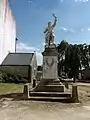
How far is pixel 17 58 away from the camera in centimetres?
4859

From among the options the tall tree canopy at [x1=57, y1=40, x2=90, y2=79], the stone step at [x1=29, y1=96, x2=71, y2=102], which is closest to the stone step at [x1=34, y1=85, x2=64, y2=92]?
the stone step at [x1=29, y1=96, x2=71, y2=102]

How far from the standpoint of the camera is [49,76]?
58.2 ft

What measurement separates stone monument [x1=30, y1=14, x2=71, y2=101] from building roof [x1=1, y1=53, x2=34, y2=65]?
27.3m

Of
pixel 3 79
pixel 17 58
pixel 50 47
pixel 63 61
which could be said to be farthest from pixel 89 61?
pixel 50 47

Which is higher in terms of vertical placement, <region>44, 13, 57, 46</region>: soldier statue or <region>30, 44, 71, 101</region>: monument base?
<region>44, 13, 57, 46</region>: soldier statue

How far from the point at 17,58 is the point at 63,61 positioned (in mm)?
16460

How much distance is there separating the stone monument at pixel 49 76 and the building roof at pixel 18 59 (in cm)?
2734

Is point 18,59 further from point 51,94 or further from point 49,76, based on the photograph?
point 51,94

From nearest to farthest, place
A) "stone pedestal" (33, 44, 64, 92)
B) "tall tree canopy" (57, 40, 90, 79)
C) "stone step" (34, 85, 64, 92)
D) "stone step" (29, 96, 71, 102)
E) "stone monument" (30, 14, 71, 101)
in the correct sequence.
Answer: "stone step" (29, 96, 71, 102), "stone monument" (30, 14, 71, 101), "stone step" (34, 85, 64, 92), "stone pedestal" (33, 44, 64, 92), "tall tree canopy" (57, 40, 90, 79)

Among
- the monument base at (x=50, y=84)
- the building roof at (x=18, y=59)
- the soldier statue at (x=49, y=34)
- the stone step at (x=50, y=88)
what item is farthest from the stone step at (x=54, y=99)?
the building roof at (x=18, y=59)

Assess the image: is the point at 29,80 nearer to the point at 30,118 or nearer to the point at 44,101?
the point at 44,101

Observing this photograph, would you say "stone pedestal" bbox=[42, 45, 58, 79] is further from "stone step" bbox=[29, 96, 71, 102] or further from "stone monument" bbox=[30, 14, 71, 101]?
"stone step" bbox=[29, 96, 71, 102]

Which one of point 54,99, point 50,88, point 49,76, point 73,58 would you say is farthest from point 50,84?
point 73,58

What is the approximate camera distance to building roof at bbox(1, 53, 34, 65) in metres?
46.1
